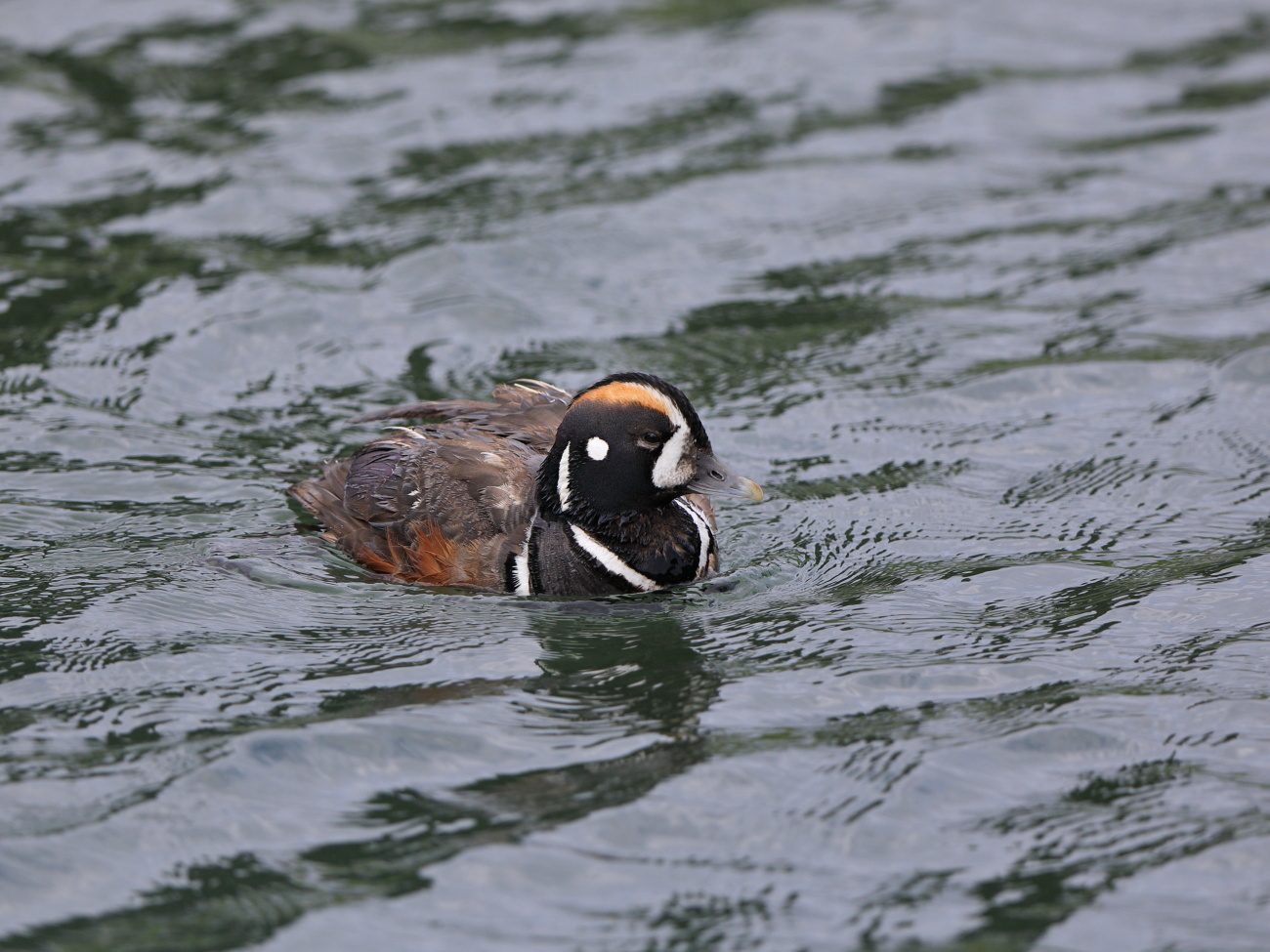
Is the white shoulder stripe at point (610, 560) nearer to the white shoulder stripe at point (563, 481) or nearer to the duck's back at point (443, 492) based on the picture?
the white shoulder stripe at point (563, 481)

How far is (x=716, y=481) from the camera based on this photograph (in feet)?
25.7

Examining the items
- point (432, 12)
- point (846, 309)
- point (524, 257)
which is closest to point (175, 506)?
point (524, 257)

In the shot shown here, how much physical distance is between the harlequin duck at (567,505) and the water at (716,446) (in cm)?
19

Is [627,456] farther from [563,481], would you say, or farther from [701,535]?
[701,535]

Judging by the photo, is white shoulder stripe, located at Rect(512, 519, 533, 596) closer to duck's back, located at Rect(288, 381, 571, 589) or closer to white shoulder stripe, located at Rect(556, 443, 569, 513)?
duck's back, located at Rect(288, 381, 571, 589)

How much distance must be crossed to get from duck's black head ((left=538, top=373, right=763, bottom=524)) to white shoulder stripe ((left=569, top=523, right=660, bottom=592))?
0.27ft

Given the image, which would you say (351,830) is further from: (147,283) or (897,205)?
(897,205)

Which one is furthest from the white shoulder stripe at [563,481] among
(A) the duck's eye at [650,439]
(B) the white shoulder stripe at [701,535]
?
(B) the white shoulder stripe at [701,535]

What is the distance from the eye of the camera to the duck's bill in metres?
7.77

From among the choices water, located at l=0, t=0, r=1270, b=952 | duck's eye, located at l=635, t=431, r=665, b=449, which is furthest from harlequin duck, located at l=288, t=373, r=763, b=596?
water, located at l=0, t=0, r=1270, b=952

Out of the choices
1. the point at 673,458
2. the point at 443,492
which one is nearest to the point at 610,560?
the point at 673,458

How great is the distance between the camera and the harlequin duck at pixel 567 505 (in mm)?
7707

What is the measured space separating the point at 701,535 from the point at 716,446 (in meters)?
1.67

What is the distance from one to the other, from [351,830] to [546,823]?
0.74m
